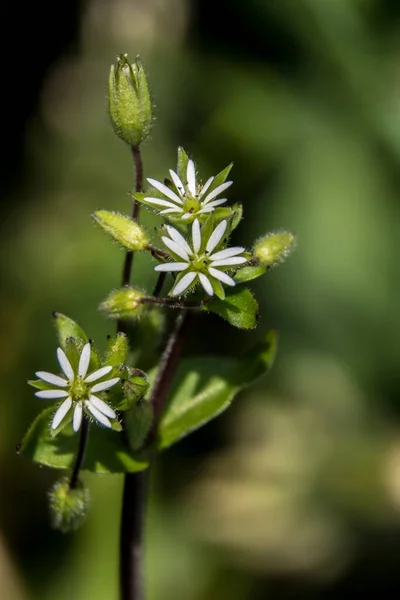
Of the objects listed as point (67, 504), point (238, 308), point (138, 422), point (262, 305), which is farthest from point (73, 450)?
point (262, 305)

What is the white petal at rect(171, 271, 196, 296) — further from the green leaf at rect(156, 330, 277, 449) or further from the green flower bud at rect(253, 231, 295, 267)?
the green leaf at rect(156, 330, 277, 449)

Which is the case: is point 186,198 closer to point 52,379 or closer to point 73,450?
point 52,379

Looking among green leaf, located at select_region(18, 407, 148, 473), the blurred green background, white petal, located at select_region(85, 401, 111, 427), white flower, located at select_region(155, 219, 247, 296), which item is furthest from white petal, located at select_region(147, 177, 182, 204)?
the blurred green background

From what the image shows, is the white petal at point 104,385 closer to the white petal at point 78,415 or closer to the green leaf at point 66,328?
the white petal at point 78,415

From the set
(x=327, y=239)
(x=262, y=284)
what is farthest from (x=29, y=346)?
(x=327, y=239)

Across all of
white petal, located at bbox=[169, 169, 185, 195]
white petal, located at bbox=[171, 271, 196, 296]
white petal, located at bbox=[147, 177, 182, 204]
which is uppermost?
white petal, located at bbox=[169, 169, 185, 195]

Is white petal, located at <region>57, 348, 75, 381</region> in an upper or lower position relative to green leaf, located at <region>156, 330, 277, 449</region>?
upper

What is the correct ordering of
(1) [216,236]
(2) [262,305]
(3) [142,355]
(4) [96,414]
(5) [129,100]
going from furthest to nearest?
(2) [262,305] < (3) [142,355] < (5) [129,100] < (1) [216,236] < (4) [96,414]

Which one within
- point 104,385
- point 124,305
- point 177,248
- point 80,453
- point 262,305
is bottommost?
point 262,305
